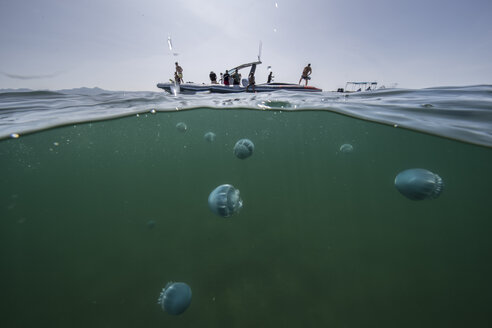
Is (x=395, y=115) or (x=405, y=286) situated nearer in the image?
(x=405, y=286)

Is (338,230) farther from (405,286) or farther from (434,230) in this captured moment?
(434,230)

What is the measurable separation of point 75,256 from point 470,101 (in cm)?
1396

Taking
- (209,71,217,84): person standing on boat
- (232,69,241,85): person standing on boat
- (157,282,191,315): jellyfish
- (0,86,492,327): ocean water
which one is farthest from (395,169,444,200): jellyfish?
(209,71,217,84): person standing on boat

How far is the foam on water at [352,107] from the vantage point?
6.23m

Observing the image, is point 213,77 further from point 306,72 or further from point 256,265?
point 256,265

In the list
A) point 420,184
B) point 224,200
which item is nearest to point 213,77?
point 224,200

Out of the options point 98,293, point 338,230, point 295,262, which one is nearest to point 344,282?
point 295,262

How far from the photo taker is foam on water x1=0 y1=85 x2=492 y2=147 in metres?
6.23

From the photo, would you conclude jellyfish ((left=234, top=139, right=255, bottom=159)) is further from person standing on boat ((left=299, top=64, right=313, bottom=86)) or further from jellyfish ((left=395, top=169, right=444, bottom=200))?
person standing on boat ((left=299, top=64, right=313, bottom=86))

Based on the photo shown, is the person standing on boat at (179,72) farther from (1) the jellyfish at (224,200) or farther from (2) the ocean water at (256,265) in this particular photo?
(1) the jellyfish at (224,200)

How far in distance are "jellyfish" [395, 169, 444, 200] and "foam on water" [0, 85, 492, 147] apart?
3260 millimetres

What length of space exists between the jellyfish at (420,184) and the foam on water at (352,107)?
326 centimetres

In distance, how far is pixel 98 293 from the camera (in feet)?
18.9

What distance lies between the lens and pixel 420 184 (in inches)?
171
